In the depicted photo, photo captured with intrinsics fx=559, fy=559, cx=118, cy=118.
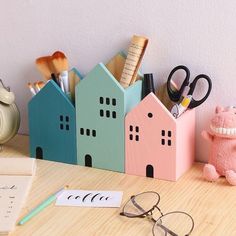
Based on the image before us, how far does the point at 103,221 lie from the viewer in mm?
866

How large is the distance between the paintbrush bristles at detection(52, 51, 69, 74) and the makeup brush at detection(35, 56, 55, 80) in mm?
19

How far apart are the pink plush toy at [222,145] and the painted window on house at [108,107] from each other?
0.17 metres

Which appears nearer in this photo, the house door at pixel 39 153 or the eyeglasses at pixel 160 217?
the eyeglasses at pixel 160 217

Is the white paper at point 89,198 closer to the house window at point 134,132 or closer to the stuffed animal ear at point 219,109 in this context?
the house window at point 134,132

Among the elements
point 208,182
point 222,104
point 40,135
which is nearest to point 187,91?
point 222,104

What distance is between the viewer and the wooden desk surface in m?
0.84

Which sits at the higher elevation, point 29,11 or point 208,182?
point 29,11

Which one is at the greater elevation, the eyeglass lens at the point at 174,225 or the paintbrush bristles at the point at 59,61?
the paintbrush bristles at the point at 59,61

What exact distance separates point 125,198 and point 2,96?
0.33m

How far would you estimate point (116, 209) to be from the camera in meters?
0.90

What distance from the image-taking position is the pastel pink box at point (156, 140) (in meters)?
0.97

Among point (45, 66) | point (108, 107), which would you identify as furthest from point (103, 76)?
point (45, 66)

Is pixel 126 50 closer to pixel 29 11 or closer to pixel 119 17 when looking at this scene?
pixel 119 17

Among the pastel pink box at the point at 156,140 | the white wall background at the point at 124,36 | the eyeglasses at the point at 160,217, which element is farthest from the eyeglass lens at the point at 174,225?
the white wall background at the point at 124,36
